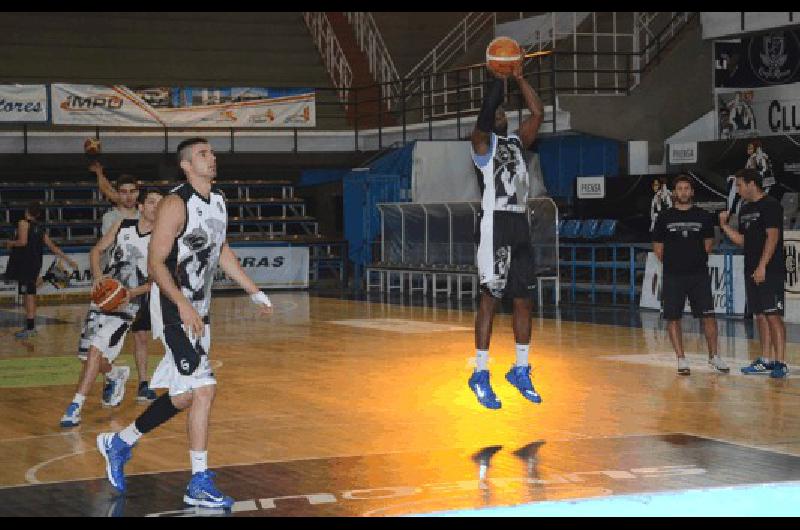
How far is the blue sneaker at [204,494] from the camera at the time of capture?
7926mm

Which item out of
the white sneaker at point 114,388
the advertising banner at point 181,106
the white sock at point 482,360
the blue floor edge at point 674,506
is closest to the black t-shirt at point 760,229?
the white sock at point 482,360

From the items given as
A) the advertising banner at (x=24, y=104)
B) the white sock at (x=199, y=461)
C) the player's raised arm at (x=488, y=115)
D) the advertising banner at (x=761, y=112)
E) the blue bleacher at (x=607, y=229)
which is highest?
the advertising banner at (x=24, y=104)

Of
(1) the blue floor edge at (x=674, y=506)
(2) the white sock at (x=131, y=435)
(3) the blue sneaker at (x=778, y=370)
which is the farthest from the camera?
(3) the blue sneaker at (x=778, y=370)

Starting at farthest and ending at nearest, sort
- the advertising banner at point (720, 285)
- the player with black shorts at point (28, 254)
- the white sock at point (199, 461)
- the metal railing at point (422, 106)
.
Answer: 1. the metal railing at point (422, 106)
2. the advertising banner at point (720, 285)
3. the player with black shorts at point (28, 254)
4. the white sock at point (199, 461)

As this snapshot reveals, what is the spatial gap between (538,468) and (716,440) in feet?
5.68

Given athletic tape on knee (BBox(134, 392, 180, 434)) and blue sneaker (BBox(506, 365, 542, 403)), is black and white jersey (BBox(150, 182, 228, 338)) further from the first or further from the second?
blue sneaker (BBox(506, 365, 542, 403))

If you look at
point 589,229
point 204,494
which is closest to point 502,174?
point 204,494

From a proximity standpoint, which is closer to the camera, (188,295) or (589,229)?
(188,295)

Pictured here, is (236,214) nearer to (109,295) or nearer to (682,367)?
(682,367)

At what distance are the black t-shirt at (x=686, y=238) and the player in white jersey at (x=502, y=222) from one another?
3.42 meters

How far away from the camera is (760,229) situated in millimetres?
14094

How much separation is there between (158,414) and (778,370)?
24.5ft

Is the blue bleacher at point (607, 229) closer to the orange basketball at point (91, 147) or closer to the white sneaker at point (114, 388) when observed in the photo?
the orange basketball at point (91, 147)

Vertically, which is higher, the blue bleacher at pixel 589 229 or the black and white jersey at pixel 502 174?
the black and white jersey at pixel 502 174
